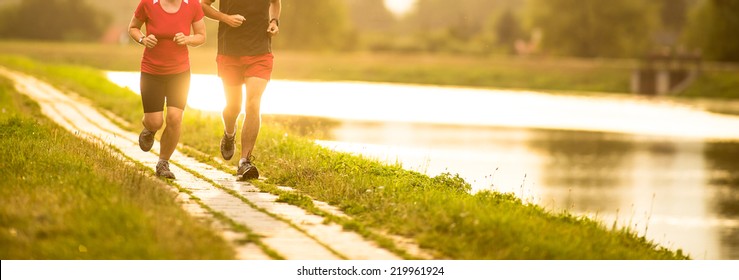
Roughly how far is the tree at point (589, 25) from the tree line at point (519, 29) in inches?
2.9

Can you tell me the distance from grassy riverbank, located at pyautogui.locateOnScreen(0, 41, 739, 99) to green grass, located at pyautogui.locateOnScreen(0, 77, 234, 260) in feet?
211

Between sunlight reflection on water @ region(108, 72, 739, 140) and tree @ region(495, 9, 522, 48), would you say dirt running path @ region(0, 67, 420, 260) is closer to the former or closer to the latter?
sunlight reflection on water @ region(108, 72, 739, 140)

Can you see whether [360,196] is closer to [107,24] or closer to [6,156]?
[6,156]

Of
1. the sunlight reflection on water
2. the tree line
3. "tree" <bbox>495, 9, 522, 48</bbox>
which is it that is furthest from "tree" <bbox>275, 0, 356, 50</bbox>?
the sunlight reflection on water

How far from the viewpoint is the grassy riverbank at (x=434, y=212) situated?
8.48 meters

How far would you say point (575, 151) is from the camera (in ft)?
108

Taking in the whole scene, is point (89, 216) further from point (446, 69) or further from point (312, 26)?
point (312, 26)

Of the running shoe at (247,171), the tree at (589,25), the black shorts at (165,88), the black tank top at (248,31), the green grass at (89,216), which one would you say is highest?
the tree at (589,25)

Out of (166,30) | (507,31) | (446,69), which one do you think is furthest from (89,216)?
(507,31)

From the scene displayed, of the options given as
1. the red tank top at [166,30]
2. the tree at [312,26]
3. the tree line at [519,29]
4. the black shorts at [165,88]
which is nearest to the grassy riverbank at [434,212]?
the black shorts at [165,88]

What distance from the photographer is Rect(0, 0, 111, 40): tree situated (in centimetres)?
11375

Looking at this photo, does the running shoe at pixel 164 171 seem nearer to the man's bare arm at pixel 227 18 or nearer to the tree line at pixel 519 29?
the man's bare arm at pixel 227 18

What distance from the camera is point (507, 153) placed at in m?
29.8

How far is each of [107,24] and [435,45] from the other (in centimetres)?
3233
